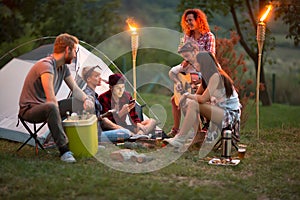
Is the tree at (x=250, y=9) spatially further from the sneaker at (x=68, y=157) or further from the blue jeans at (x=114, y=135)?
the sneaker at (x=68, y=157)

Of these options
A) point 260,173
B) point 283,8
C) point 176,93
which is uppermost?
point 283,8

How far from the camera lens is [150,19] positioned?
66.1 ft

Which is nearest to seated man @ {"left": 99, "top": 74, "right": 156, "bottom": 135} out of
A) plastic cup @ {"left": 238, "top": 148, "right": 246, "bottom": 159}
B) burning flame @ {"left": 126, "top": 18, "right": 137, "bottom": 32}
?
burning flame @ {"left": 126, "top": 18, "right": 137, "bottom": 32}

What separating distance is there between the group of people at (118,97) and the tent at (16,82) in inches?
16.2

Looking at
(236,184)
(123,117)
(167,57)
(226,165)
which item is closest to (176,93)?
(123,117)

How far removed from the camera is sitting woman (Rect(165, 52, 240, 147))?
16.6 feet

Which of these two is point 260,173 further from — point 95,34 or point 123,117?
point 95,34

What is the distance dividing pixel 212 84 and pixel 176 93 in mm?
887

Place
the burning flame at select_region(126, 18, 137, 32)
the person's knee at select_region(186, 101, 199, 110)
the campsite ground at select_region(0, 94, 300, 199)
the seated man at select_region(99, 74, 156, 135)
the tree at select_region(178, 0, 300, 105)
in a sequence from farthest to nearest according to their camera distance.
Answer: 1. the tree at select_region(178, 0, 300, 105)
2. the burning flame at select_region(126, 18, 137, 32)
3. the seated man at select_region(99, 74, 156, 135)
4. the person's knee at select_region(186, 101, 199, 110)
5. the campsite ground at select_region(0, 94, 300, 199)

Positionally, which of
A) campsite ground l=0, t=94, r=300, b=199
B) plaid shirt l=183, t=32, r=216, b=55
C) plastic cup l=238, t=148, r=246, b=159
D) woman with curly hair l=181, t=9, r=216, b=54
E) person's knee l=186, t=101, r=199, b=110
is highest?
woman with curly hair l=181, t=9, r=216, b=54

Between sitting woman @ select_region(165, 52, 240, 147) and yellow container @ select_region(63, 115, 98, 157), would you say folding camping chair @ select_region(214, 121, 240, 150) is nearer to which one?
sitting woman @ select_region(165, 52, 240, 147)

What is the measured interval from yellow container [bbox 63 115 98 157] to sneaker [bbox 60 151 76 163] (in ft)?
0.42

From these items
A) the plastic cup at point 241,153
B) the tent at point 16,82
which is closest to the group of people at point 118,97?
the plastic cup at point 241,153

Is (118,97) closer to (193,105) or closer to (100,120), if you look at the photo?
(100,120)
